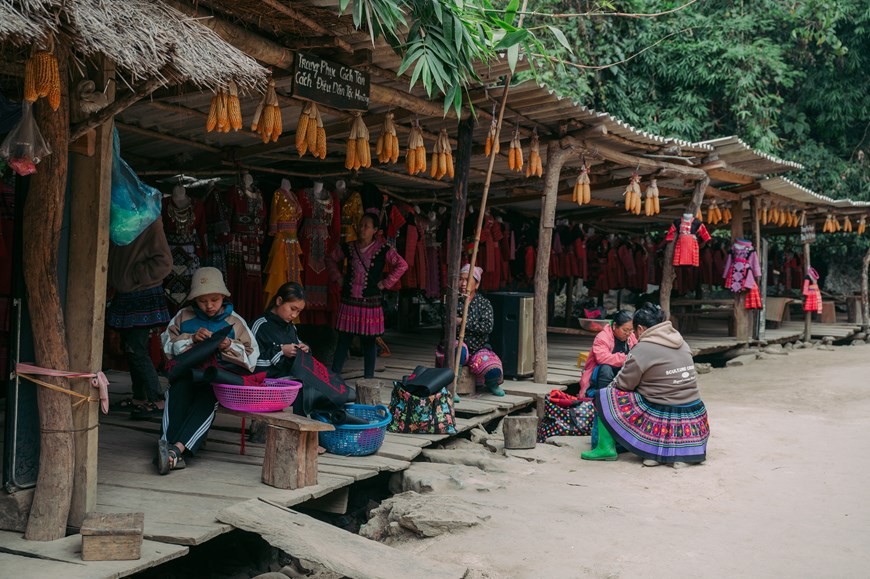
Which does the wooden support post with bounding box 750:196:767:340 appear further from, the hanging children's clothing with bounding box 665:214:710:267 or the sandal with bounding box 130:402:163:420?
the sandal with bounding box 130:402:163:420

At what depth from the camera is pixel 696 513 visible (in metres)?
5.30

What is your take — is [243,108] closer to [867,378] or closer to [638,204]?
[638,204]

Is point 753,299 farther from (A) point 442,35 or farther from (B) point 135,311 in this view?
(B) point 135,311

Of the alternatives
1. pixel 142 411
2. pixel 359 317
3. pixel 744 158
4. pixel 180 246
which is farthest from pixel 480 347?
pixel 744 158

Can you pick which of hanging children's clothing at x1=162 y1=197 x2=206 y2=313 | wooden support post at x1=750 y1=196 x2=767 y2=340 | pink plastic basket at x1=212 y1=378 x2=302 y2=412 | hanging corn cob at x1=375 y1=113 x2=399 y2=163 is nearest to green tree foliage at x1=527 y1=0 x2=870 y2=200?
wooden support post at x1=750 y1=196 x2=767 y2=340

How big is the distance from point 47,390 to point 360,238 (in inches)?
169

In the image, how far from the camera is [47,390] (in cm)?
382

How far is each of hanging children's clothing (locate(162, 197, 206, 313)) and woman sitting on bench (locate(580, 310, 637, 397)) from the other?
383 cm

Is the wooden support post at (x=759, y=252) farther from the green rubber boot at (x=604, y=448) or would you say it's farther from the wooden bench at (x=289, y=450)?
the wooden bench at (x=289, y=450)

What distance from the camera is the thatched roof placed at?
3180 millimetres

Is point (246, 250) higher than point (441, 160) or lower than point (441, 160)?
lower

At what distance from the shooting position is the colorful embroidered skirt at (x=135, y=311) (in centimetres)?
610

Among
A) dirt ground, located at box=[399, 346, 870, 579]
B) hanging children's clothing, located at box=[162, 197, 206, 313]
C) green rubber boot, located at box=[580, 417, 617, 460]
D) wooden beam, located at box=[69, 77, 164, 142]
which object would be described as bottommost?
dirt ground, located at box=[399, 346, 870, 579]

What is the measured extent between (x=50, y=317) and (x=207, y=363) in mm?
1385
